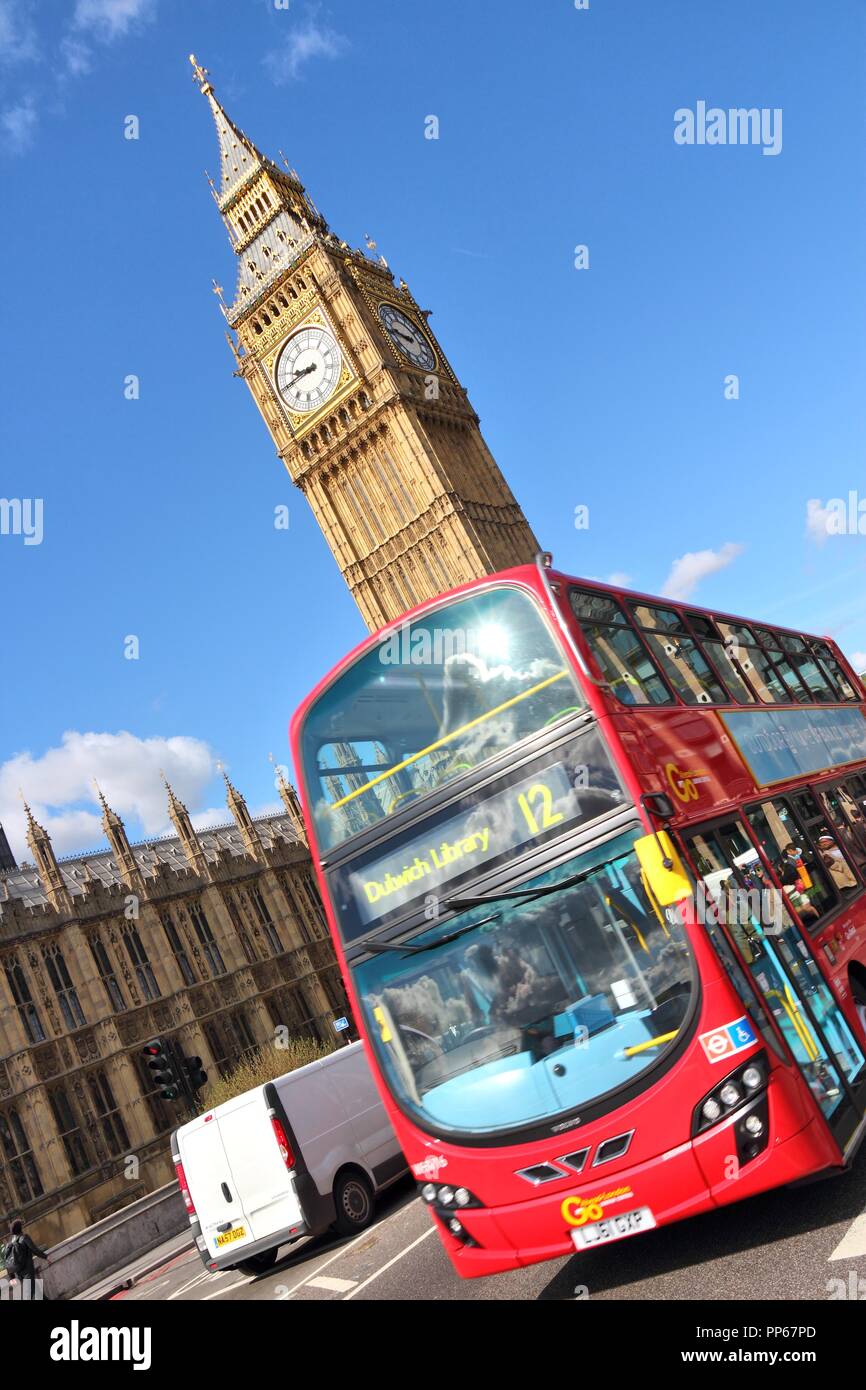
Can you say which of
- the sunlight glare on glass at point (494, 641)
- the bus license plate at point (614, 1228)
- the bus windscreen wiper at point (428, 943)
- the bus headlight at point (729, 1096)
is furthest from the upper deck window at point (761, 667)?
the bus license plate at point (614, 1228)

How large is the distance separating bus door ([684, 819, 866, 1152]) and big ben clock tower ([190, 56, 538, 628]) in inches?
1757

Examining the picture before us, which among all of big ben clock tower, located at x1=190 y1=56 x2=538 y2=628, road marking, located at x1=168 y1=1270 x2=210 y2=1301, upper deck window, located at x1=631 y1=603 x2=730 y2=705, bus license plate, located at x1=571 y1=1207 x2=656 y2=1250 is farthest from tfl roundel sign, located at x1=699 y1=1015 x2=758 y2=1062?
big ben clock tower, located at x1=190 y1=56 x2=538 y2=628

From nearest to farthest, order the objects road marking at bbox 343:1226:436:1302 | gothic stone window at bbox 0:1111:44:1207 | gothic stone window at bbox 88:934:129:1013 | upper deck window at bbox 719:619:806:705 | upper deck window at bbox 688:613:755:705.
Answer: road marking at bbox 343:1226:436:1302 < upper deck window at bbox 688:613:755:705 < upper deck window at bbox 719:619:806:705 < gothic stone window at bbox 0:1111:44:1207 < gothic stone window at bbox 88:934:129:1013

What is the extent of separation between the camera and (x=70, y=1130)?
29.6 m

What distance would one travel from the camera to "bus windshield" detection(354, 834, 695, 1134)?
6.26 meters

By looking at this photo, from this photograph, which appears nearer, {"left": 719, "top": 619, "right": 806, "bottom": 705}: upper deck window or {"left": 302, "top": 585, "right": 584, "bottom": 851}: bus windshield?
{"left": 302, "top": 585, "right": 584, "bottom": 851}: bus windshield

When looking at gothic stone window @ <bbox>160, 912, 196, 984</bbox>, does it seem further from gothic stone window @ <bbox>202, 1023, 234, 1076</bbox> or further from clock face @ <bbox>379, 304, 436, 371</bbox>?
clock face @ <bbox>379, 304, 436, 371</bbox>

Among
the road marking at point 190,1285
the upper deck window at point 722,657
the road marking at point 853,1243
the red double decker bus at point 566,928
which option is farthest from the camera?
the road marking at point 190,1285

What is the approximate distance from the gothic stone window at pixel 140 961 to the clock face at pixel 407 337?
1391 inches

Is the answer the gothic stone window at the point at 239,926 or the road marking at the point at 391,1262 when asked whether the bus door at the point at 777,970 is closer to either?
the road marking at the point at 391,1262

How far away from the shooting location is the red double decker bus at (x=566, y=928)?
19.9ft

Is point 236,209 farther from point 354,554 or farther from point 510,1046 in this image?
point 510,1046

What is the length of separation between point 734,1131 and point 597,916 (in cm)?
143

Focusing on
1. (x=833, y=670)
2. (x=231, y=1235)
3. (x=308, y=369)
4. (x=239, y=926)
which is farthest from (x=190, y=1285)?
(x=308, y=369)
